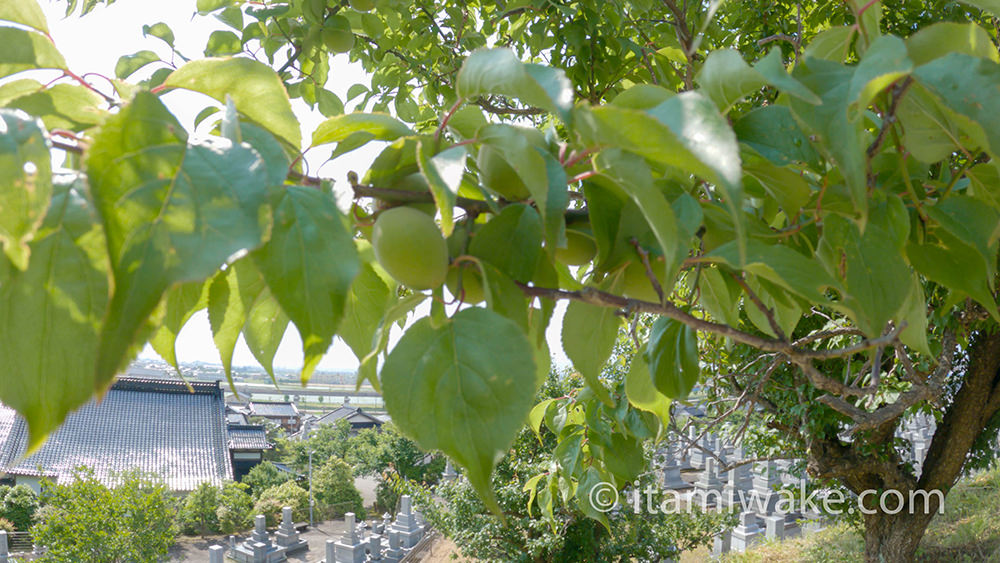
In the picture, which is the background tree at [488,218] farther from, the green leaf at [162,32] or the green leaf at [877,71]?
the green leaf at [162,32]

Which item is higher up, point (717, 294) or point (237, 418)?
point (717, 294)

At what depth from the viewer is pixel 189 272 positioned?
0.10m

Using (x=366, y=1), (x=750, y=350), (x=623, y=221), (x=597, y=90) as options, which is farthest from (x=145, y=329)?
(x=750, y=350)

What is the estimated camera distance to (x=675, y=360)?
0.95ft

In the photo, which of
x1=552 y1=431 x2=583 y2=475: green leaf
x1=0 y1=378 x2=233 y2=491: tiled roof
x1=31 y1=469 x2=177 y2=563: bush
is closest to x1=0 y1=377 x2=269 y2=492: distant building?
x1=0 y1=378 x2=233 y2=491: tiled roof

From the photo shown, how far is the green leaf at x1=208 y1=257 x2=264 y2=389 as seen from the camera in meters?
0.18

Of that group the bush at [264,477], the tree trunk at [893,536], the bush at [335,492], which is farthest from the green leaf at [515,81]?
the bush at [264,477]

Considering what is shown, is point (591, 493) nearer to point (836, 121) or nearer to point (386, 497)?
point (836, 121)

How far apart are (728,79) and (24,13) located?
196 mm

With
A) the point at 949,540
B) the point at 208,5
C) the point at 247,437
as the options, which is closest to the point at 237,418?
the point at 247,437

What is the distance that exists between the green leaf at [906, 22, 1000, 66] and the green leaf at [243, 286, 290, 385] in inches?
8.4

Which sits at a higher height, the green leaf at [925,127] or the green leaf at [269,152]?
the green leaf at [925,127]

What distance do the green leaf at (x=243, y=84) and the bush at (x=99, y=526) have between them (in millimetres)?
6863

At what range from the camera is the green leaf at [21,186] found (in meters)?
0.11
